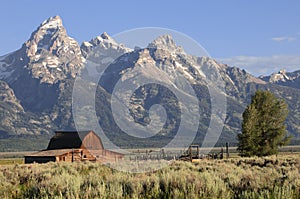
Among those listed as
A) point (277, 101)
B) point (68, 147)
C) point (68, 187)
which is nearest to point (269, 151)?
point (277, 101)

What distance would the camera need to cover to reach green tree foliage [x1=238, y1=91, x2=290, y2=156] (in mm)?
51188

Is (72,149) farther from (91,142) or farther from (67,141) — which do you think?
(91,142)

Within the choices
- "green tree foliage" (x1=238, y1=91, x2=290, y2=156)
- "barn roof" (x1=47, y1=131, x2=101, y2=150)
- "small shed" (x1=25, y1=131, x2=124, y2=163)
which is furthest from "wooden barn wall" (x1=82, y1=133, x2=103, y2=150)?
"green tree foliage" (x1=238, y1=91, x2=290, y2=156)

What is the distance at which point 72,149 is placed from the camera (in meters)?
68.1

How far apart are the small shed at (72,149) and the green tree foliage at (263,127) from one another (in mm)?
22367

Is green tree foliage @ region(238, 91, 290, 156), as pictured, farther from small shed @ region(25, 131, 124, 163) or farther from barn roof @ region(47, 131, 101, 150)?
barn roof @ region(47, 131, 101, 150)

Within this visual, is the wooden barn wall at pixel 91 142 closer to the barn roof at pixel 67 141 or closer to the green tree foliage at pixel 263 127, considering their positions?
the barn roof at pixel 67 141

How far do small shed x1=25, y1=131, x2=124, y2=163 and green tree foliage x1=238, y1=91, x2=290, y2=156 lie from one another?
22.4 metres

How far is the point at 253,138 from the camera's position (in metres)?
51.6

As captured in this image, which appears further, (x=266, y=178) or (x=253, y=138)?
(x=253, y=138)

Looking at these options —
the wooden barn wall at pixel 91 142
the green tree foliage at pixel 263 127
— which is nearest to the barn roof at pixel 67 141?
the wooden barn wall at pixel 91 142

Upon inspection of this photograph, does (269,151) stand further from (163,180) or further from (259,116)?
(163,180)

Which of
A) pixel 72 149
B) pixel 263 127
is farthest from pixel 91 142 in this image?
pixel 263 127

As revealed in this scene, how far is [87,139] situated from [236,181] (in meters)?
64.0
